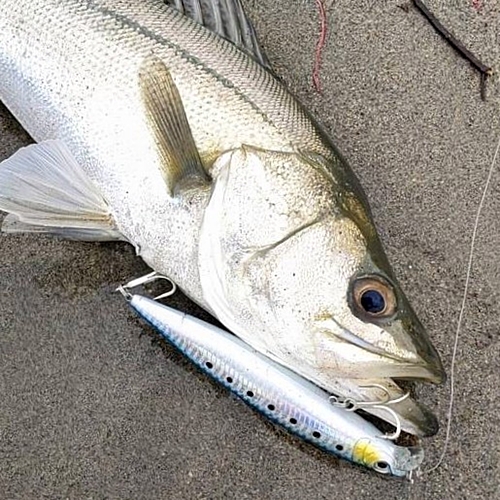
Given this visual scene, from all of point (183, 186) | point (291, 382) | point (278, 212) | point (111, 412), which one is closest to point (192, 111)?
point (183, 186)

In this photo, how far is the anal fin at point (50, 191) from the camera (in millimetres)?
1979

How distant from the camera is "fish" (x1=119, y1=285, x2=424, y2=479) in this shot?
6.37 ft

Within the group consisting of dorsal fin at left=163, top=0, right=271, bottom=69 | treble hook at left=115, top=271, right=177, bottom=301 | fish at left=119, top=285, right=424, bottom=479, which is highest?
dorsal fin at left=163, top=0, right=271, bottom=69

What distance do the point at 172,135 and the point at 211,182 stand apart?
0.50 feet

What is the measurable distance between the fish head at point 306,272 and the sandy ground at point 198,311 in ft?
1.28

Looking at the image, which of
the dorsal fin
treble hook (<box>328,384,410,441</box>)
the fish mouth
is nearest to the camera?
the fish mouth

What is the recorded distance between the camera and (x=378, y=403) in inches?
71.8

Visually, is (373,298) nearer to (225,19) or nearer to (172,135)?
(172,135)

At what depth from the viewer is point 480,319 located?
218 centimetres

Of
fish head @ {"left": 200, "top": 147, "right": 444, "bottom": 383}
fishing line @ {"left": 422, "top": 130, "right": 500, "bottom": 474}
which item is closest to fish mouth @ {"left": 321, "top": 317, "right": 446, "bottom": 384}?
fish head @ {"left": 200, "top": 147, "right": 444, "bottom": 383}

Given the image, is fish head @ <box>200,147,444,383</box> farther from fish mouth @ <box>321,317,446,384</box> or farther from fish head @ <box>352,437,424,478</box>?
fish head @ <box>352,437,424,478</box>

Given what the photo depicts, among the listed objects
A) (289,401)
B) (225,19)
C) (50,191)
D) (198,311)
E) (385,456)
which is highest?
(225,19)

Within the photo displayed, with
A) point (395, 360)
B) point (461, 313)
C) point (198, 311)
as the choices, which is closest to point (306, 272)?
point (395, 360)

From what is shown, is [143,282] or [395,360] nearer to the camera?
[395,360]
